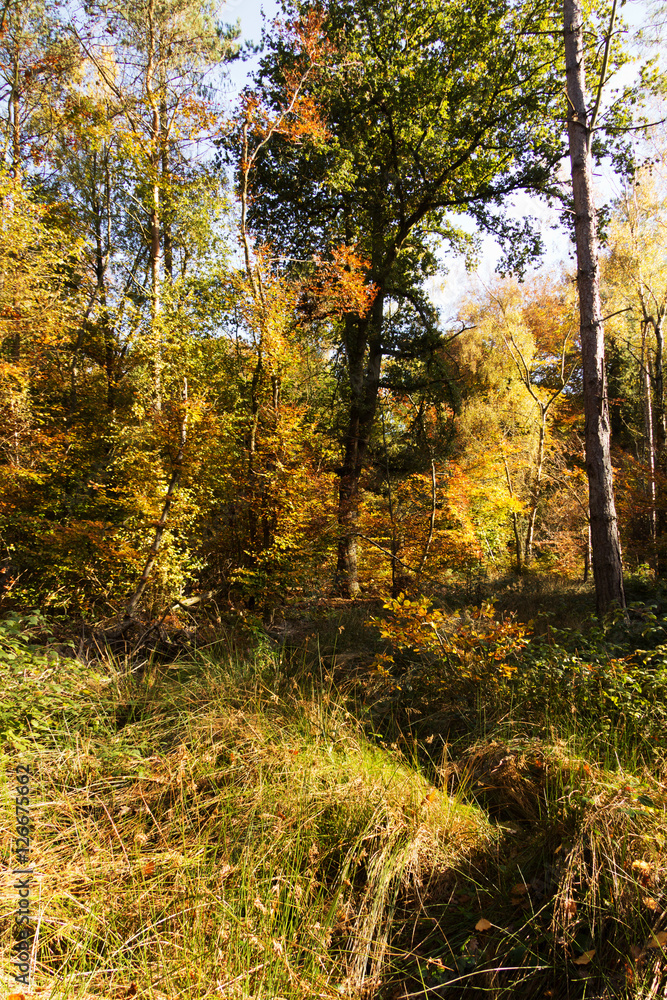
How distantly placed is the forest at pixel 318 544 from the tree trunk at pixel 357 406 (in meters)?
0.10

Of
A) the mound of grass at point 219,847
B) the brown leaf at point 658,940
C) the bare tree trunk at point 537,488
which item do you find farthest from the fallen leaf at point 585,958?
the bare tree trunk at point 537,488

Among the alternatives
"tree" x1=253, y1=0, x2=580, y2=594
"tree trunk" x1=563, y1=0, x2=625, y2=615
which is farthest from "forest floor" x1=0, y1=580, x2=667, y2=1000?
"tree" x1=253, y1=0, x2=580, y2=594

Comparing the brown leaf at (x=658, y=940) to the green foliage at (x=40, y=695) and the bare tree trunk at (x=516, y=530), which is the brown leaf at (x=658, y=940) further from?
the bare tree trunk at (x=516, y=530)

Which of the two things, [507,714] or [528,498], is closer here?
[507,714]

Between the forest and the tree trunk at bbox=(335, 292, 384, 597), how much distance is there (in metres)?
0.10

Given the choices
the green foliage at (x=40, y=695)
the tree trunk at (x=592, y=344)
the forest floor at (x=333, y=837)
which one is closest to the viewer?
the forest floor at (x=333, y=837)

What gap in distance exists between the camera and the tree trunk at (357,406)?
9094 mm

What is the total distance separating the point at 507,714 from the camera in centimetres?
329

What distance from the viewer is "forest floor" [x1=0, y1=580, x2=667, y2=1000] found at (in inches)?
70.6

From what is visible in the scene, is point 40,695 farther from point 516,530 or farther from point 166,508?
point 516,530

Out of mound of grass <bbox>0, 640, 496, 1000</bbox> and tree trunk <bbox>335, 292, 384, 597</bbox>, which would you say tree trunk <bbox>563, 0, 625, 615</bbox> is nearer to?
mound of grass <bbox>0, 640, 496, 1000</bbox>

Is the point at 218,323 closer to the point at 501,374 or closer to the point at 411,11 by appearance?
the point at 411,11

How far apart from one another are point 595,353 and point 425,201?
6.81 meters

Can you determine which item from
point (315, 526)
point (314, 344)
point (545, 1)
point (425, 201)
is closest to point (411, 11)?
point (545, 1)
